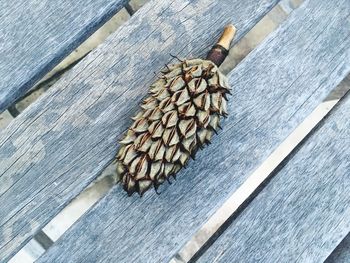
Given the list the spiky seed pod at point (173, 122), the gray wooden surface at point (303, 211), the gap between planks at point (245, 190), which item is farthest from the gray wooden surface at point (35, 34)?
the gap between planks at point (245, 190)

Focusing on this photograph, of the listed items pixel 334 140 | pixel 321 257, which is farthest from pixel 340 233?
pixel 334 140

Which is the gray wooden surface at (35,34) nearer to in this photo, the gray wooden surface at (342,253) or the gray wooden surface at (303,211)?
the gray wooden surface at (303,211)

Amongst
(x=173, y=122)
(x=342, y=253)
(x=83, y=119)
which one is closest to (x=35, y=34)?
(x=83, y=119)

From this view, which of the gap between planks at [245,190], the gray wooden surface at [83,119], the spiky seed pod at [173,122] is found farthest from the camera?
the gap between planks at [245,190]

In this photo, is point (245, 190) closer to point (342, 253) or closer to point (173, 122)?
point (342, 253)

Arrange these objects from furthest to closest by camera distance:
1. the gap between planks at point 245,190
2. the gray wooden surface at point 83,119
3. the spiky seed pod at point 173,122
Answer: the gap between planks at point 245,190 → the gray wooden surface at point 83,119 → the spiky seed pod at point 173,122

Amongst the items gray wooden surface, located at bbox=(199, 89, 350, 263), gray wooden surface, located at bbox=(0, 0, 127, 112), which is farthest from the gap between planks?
gray wooden surface, located at bbox=(0, 0, 127, 112)

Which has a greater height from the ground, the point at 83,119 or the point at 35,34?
the point at 35,34
